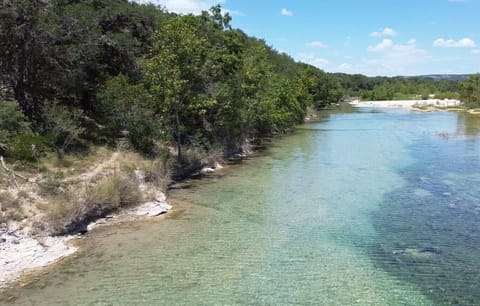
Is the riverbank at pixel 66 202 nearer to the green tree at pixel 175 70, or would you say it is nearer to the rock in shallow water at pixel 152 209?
the rock in shallow water at pixel 152 209

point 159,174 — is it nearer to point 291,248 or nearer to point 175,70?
point 175,70

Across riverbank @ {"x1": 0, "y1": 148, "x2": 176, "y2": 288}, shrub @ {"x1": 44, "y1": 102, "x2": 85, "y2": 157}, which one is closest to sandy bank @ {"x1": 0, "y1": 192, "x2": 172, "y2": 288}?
riverbank @ {"x1": 0, "y1": 148, "x2": 176, "y2": 288}

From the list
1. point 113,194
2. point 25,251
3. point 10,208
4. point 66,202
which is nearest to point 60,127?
point 113,194

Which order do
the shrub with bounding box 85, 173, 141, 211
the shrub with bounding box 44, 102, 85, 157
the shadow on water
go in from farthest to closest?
the shrub with bounding box 44, 102, 85, 157 < the shrub with bounding box 85, 173, 141, 211 < the shadow on water

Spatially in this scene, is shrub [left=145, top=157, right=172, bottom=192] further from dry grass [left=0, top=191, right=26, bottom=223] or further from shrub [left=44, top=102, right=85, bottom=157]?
dry grass [left=0, top=191, right=26, bottom=223]

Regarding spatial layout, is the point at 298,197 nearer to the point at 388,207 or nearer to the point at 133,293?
the point at 388,207

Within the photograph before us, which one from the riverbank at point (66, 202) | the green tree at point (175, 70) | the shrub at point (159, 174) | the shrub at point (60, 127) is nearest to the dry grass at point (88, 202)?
the riverbank at point (66, 202)
